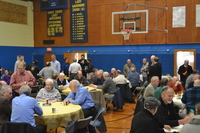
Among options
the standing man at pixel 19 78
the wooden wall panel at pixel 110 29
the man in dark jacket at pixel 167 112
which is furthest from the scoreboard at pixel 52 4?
the man in dark jacket at pixel 167 112

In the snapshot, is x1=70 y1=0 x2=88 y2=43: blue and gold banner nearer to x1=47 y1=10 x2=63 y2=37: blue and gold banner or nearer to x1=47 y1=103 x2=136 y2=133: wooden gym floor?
x1=47 y1=10 x2=63 y2=37: blue and gold banner

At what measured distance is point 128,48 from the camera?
13.2 meters

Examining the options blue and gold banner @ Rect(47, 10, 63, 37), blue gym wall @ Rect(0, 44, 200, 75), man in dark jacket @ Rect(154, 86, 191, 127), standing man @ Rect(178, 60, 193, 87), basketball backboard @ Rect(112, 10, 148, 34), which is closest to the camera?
man in dark jacket @ Rect(154, 86, 191, 127)

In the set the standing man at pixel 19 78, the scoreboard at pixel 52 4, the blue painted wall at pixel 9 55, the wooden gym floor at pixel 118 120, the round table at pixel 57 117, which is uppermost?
the scoreboard at pixel 52 4

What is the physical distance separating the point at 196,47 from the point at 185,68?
2.01 m

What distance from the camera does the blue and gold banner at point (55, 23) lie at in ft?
48.2

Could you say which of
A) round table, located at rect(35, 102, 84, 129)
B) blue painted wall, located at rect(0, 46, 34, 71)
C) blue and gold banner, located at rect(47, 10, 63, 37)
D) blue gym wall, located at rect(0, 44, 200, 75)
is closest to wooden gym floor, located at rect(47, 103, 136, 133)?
round table, located at rect(35, 102, 84, 129)

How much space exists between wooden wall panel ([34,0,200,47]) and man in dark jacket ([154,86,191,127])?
346 inches

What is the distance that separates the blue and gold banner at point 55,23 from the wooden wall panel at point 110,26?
0.85 ft

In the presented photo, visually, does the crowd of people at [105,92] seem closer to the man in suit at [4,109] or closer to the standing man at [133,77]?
the man in suit at [4,109]

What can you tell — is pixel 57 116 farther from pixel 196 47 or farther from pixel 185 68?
pixel 196 47

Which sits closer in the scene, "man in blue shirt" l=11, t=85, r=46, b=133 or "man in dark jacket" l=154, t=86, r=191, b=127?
"man in dark jacket" l=154, t=86, r=191, b=127

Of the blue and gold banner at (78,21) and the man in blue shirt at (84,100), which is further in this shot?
the blue and gold banner at (78,21)

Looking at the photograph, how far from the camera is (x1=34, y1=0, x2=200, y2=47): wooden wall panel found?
38.9 feet
